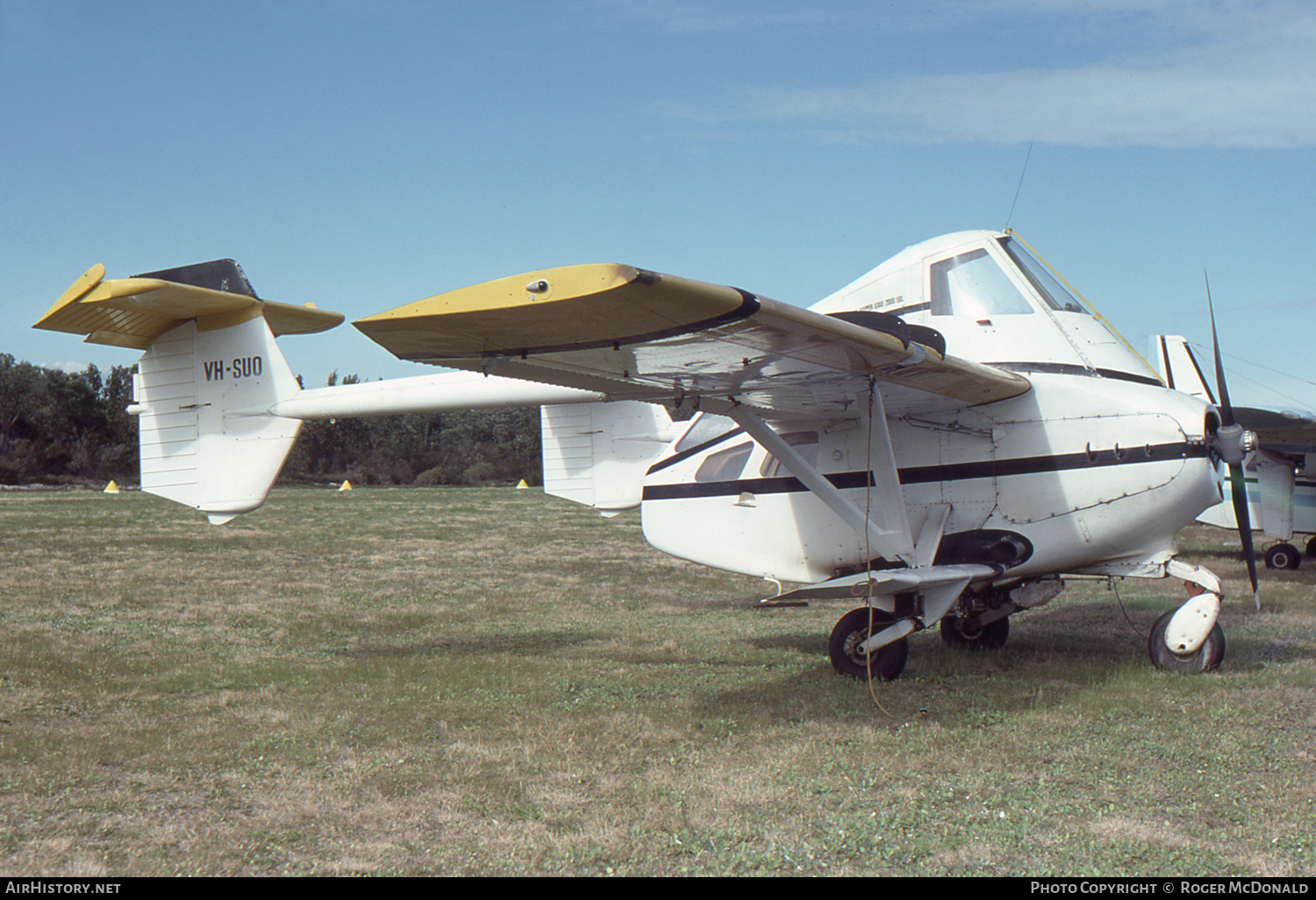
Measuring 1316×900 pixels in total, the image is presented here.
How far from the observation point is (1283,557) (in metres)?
17.5

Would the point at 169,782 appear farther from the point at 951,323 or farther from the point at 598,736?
the point at 951,323

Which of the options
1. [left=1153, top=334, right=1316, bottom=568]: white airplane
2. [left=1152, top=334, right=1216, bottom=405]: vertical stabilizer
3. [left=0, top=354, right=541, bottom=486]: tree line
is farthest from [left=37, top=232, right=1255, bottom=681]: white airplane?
[left=0, top=354, right=541, bottom=486]: tree line

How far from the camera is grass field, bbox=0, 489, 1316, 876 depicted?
157 inches

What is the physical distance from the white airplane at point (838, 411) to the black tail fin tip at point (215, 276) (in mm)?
20

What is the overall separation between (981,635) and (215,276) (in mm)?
8436

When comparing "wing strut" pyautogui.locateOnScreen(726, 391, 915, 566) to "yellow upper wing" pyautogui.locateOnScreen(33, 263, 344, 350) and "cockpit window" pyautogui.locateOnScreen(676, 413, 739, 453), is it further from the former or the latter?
"yellow upper wing" pyautogui.locateOnScreen(33, 263, 344, 350)

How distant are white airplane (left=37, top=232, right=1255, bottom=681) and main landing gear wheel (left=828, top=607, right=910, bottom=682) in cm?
2

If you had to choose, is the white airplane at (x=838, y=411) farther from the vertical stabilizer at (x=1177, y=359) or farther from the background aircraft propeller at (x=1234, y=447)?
the vertical stabilizer at (x=1177, y=359)

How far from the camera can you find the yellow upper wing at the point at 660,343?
14.2ft

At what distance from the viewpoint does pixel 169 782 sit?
4977 millimetres

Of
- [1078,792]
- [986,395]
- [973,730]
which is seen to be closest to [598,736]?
[973,730]

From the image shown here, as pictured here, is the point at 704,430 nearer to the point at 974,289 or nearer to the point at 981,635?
the point at 974,289

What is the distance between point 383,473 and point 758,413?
63168mm

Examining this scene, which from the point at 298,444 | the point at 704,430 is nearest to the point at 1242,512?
the point at 704,430
